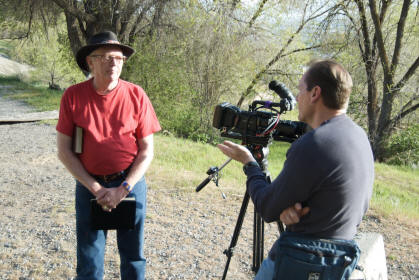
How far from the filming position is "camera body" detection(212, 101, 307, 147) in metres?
2.02

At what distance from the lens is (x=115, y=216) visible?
7.02ft

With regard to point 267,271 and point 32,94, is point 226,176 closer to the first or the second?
point 267,271

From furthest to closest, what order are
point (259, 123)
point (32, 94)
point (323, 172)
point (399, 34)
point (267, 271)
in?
point (32, 94) < point (399, 34) < point (259, 123) < point (267, 271) < point (323, 172)

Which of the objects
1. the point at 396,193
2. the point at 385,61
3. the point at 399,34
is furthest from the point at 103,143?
the point at 399,34

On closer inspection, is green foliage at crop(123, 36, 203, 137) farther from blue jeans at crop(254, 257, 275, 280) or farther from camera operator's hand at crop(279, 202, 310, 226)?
camera operator's hand at crop(279, 202, 310, 226)

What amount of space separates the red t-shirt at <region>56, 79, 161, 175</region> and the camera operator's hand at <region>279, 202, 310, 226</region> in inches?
45.5

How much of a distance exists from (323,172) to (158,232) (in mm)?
2749

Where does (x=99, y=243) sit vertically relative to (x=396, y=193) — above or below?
above

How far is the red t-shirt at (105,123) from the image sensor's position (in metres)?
2.09

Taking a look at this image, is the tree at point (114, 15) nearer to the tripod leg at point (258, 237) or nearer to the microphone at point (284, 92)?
the microphone at point (284, 92)

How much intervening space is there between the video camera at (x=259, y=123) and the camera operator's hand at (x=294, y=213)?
65 cm

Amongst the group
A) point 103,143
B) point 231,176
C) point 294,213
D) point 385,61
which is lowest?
point 231,176

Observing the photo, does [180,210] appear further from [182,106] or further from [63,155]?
[182,106]

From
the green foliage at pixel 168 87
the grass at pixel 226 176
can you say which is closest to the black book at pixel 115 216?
the grass at pixel 226 176
